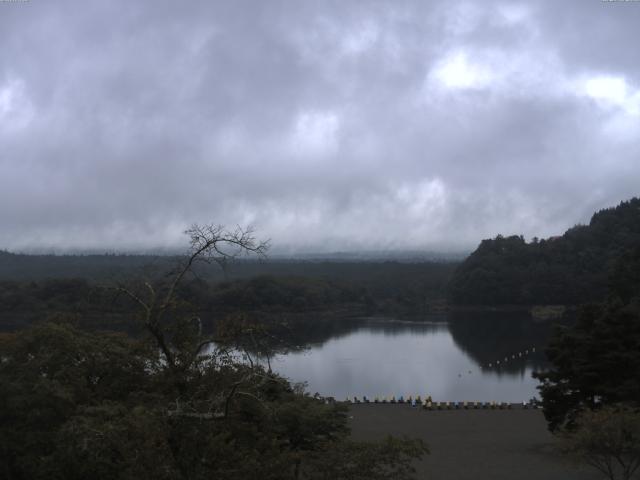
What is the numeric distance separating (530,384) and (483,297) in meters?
48.4

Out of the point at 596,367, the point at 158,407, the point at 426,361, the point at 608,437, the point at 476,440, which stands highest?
the point at 158,407

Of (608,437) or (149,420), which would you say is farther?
(608,437)

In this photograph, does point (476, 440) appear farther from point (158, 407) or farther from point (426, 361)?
point (426, 361)

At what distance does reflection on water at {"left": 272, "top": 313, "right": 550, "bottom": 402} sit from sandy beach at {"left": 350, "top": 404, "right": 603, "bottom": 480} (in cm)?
381

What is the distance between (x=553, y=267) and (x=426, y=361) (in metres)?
46.2

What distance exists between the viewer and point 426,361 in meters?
41.4

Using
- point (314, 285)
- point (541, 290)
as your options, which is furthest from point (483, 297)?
point (314, 285)

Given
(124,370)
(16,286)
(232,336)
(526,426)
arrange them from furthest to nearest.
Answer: (16,286) < (526,426) < (124,370) < (232,336)

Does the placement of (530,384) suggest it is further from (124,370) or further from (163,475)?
(163,475)

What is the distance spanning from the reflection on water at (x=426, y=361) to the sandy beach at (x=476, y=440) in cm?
381

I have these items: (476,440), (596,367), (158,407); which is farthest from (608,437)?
(158,407)

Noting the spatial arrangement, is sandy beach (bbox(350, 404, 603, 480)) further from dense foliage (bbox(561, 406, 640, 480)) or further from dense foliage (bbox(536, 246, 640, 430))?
dense foliage (bbox(536, 246, 640, 430))

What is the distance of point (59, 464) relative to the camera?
336 inches

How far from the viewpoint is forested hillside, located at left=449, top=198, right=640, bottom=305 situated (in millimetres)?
77312
